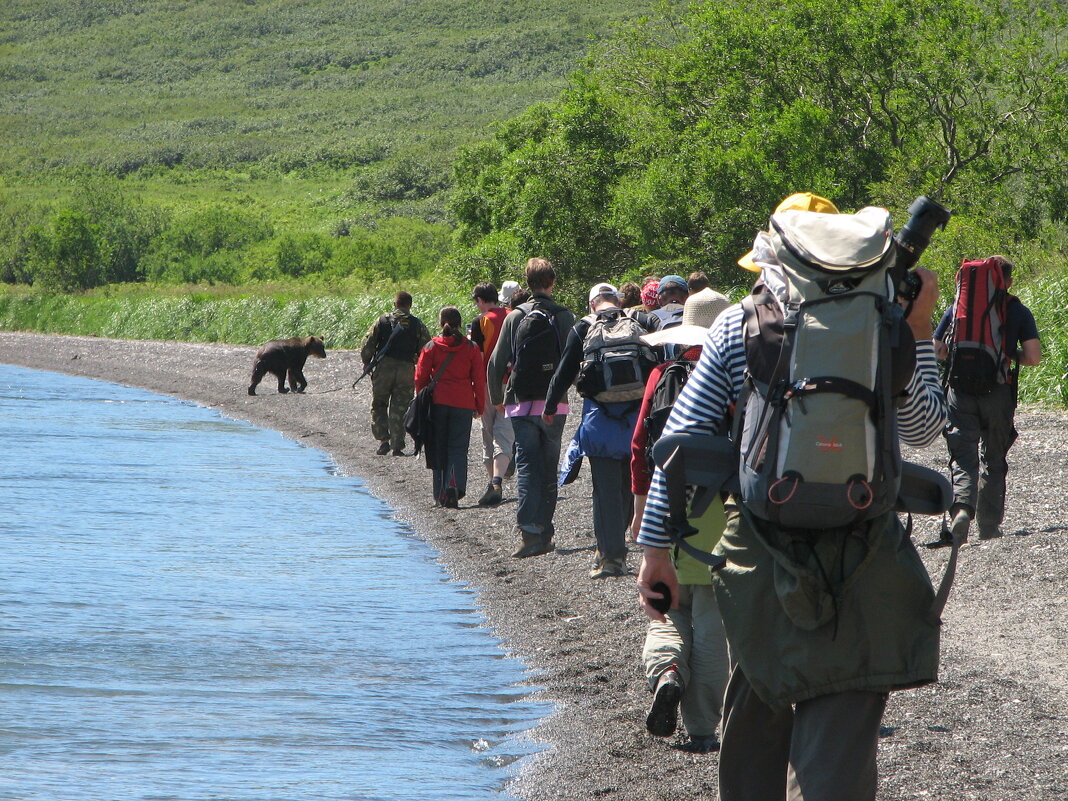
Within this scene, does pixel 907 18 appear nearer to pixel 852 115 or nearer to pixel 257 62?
pixel 852 115

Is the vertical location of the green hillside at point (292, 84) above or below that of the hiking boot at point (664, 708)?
above

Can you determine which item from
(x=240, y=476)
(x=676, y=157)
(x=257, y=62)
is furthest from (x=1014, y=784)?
(x=257, y=62)

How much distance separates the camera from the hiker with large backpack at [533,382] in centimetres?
986

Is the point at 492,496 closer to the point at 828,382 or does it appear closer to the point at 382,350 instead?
the point at 382,350

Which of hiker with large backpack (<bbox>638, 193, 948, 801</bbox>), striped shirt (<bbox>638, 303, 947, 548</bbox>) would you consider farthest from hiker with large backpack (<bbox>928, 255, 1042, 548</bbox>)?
hiker with large backpack (<bbox>638, 193, 948, 801</bbox>)

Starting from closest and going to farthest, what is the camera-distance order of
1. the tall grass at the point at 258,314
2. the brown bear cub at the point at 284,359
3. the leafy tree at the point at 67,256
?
the tall grass at the point at 258,314, the brown bear cub at the point at 284,359, the leafy tree at the point at 67,256

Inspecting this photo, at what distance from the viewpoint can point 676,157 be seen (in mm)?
28188

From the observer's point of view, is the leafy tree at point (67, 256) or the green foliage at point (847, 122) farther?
the leafy tree at point (67, 256)

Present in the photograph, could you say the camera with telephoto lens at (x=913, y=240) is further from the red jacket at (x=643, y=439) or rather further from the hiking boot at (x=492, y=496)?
the hiking boot at (x=492, y=496)

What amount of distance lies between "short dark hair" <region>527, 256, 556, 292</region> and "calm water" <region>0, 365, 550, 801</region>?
2.08m

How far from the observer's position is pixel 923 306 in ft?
11.8

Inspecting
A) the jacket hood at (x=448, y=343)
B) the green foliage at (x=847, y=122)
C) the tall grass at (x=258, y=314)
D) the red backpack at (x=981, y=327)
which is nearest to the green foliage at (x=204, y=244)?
the tall grass at (x=258, y=314)

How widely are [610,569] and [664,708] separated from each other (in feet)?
13.3

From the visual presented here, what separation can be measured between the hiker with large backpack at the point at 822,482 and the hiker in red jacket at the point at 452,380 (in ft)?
28.5
